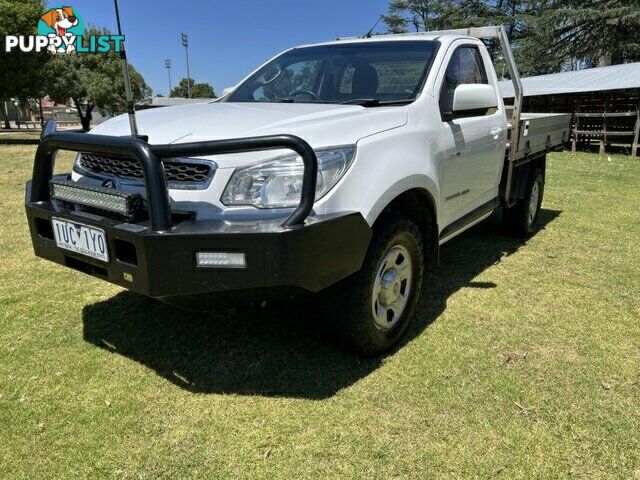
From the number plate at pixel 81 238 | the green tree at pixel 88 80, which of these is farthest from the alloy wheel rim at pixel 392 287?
the green tree at pixel 88 80

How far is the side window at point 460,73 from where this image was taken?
11.3ft

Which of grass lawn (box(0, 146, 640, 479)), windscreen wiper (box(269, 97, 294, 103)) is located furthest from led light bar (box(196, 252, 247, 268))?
windscreen wiper (box(269, 97, 294, 103))

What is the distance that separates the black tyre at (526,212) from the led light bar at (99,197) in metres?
4.18

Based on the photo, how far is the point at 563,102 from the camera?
18.6 metres

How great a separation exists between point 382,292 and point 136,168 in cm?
147

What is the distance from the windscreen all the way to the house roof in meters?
11.4

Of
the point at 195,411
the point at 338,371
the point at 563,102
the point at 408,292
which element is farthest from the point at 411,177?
the point at 563,102

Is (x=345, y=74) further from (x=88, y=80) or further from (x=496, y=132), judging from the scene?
(x=88, y=80)

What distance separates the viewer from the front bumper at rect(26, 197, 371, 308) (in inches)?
84.8

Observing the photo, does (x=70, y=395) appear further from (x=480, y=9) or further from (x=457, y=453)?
(x=480, y=9)

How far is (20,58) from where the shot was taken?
21266 mm

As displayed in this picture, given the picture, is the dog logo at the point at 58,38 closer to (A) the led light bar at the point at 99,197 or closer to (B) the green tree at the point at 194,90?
(A) the led light bar at the point at 99,197

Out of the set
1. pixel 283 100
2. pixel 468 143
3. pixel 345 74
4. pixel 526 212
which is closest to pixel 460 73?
pixel 468 143

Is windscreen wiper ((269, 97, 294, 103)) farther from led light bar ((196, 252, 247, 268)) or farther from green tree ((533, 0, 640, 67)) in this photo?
green tree ((533, 0, 640, 67))
